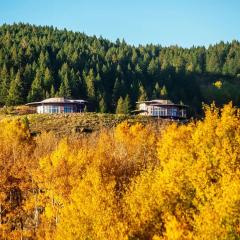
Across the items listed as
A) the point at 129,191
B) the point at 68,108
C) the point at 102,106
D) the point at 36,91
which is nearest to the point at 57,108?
the point at 68,108

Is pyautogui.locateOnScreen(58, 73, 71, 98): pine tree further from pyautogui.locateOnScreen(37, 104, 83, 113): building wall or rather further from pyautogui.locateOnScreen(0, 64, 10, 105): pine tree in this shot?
pyautogui.locateOnScreen(0, 64, 10, 105): pine tree

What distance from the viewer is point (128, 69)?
166 m

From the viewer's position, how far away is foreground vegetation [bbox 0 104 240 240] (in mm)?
37062

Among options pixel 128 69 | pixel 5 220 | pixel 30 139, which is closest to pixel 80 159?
pixel 5 220

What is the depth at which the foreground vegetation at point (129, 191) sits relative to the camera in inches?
1459

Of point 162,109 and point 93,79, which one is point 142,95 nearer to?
point 162,109

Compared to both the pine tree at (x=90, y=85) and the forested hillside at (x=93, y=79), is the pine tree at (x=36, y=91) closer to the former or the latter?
the forested hillside at (x=93, y=79)

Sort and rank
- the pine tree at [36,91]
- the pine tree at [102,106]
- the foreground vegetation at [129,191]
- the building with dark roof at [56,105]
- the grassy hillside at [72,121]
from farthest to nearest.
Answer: the pine tree at [102,106] < the pine tree at [36,91] < the building with dark roof at [56,105] < the grassy hillside at [72,121] < the foreground vegetation at [129,191]

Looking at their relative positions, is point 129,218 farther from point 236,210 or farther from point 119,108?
point 119,108

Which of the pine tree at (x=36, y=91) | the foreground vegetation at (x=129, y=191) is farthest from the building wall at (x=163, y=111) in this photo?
the foreground vegetation at (x=129, y=191)

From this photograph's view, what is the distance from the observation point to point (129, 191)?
4328 cm

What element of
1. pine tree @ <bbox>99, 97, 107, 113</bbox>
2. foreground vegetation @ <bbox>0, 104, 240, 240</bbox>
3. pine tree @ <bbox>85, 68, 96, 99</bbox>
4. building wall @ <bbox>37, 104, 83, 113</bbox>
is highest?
pine tree @ <bbox>85, 68, 96, 99</bbox>

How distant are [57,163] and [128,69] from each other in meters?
117

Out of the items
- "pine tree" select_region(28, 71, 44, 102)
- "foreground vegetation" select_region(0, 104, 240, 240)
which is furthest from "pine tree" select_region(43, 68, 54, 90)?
"foreground vegetation" select_region(0, 104, 240, 240)
